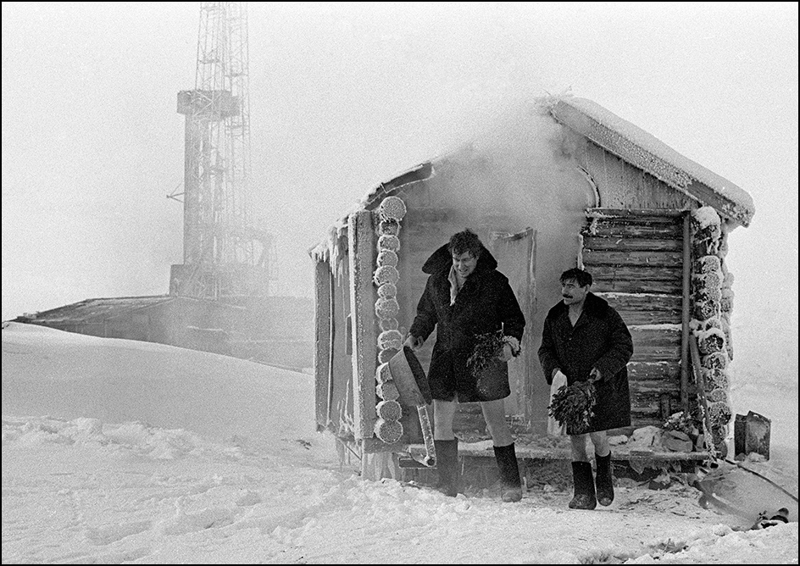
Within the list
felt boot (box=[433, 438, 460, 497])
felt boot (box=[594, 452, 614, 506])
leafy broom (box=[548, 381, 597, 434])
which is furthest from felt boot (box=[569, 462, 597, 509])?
felt boot (box=[433, 438, 460, 497])

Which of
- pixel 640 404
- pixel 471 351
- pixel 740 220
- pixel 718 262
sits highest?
pixel 740 220

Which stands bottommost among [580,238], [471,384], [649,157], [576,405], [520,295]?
[576,405]

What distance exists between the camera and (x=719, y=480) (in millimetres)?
6539

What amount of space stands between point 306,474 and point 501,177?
3.48 m

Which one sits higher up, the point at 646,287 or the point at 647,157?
the point at 647,157

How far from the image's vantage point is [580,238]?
6953 mm

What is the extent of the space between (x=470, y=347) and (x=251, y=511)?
2.11 m

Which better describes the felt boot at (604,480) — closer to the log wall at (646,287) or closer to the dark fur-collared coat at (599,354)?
the dark fur-collared coat at (599,354)

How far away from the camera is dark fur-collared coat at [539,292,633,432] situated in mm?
5316

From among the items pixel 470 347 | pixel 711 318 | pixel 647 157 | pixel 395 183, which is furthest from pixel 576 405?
pixel 647 157

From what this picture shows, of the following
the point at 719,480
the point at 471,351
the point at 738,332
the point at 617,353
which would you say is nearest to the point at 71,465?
the point at 471,351

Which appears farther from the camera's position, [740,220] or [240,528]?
[740,220]

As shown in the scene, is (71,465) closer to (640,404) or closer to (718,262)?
(640,404)

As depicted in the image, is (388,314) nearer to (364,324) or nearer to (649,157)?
(364,324)
